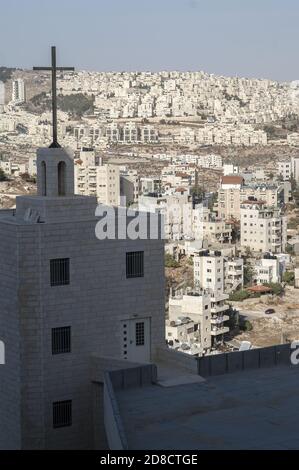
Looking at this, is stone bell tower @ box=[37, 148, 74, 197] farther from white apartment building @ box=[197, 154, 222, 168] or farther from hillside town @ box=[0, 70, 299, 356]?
white apartment building @ box=[197, 154, 222, 168]

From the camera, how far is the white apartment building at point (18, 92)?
3192 inches

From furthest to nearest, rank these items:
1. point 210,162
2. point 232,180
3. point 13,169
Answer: point 210,162 → point 13,169 → point 232,180

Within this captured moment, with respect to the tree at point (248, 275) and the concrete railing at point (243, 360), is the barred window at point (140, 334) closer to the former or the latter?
the concrete railing at point (243, 360)

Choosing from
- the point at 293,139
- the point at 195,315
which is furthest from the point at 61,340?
the point at 293,139

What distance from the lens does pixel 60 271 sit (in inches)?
190

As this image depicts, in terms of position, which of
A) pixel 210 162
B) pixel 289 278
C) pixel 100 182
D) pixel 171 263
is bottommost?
pixel 289 278

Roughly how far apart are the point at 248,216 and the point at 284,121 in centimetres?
4391

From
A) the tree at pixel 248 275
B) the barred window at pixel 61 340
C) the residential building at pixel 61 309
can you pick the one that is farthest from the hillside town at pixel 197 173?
the barred window at pixel 61 340

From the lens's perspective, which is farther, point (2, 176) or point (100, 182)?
point (2, 176)

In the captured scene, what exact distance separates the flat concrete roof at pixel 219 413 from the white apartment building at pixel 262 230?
2466cm

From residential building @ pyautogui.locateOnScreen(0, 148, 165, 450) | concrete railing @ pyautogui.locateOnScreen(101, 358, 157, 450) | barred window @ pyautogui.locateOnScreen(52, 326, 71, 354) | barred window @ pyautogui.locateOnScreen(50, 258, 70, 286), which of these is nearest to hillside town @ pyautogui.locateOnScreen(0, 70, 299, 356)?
residential building @ pyautogui.locateOnScreen(0, 148, 165, 450)

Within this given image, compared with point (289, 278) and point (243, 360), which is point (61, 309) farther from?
point (289, 278)

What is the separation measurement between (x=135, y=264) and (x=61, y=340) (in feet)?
1.67

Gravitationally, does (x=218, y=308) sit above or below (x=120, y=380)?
below
